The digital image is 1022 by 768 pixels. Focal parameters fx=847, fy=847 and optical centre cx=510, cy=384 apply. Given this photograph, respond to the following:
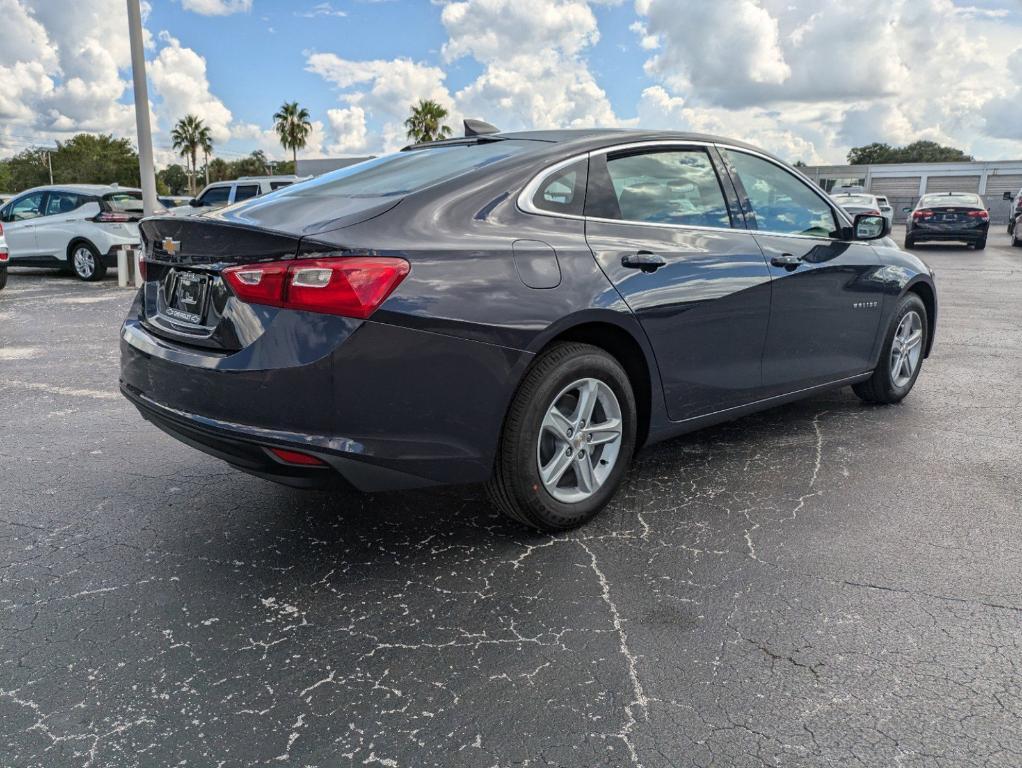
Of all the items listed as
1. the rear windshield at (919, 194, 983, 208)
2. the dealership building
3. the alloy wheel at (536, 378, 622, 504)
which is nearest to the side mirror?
the alloy wheel at (536, 378, 622, 504)

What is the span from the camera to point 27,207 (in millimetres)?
13820

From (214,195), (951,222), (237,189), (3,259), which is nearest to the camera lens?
(3,259)

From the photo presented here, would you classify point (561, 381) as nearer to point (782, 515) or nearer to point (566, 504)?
point (566, 504)

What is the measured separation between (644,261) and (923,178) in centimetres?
6522

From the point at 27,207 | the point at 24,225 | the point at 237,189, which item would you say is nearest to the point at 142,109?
the point at 237,189

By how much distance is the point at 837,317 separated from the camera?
467 centimetres

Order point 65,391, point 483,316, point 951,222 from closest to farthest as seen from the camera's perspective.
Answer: point 483,316
point 65,391
point 951,222

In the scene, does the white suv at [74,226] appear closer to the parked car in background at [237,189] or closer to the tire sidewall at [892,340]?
the parked car in background at [237,189]

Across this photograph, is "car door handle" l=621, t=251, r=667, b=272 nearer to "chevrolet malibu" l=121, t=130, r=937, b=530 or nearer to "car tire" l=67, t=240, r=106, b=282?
"chevrolet malibu" l=121, t=130, r=937, b=530

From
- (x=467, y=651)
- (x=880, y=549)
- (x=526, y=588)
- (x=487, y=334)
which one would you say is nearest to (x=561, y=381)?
(x=487, y=334)

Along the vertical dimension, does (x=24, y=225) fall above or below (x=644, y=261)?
above

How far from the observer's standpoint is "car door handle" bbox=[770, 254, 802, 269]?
4.18 metres

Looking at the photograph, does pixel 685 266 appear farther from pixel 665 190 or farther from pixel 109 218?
pixel 109 218

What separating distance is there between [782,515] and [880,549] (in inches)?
17.3
